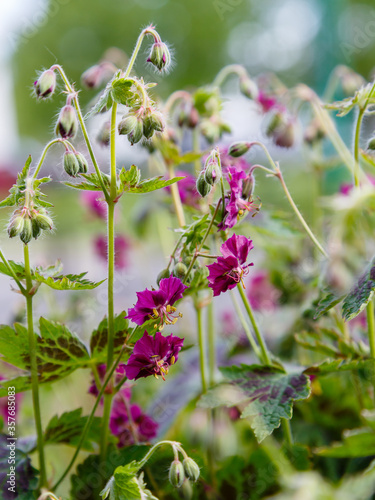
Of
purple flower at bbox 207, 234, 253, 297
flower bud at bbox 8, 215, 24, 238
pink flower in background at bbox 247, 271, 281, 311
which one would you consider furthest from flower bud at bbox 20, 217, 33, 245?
pink flower in background at bbox 247, 271, 281, 311

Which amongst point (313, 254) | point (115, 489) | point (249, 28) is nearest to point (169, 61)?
point (115, 489)

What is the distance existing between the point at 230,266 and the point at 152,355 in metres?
0.14

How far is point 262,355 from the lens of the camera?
2.63 feet

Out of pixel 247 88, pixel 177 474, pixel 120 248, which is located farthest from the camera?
pixel 120 248

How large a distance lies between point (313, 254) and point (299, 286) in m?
0.13

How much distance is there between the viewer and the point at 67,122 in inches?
24.1

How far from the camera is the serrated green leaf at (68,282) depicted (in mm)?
618

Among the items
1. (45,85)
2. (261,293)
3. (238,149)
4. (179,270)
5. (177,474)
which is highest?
(45,85)

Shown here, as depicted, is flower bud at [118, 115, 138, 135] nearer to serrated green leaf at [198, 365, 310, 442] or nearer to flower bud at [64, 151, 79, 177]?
flower bud at [64, 151, 79, 177]

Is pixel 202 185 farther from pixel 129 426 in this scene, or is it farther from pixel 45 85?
pixel 129 426

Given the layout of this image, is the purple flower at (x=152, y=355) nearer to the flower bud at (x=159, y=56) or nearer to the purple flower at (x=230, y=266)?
the purple flower at (x=230, y=266)

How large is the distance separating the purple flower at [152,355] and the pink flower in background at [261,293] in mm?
850

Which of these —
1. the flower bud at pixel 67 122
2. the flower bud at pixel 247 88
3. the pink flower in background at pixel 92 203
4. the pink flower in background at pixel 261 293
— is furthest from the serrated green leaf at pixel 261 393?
the pink flower in background at pixel 92 203

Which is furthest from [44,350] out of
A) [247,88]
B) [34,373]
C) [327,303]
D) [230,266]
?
[247,88]
